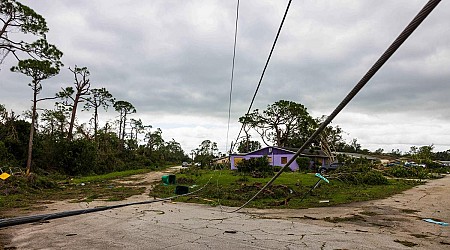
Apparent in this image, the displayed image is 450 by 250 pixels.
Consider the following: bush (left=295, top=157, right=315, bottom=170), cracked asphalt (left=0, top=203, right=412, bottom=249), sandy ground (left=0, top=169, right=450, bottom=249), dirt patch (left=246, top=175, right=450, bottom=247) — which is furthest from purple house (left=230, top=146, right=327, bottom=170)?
cracked asphalt (left=0, top=203, right=412, bottom=249)

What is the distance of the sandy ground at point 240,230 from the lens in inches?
222

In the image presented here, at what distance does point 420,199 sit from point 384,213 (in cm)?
478

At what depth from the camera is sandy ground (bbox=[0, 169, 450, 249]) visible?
5.64 m

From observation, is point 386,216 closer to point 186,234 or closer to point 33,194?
point 186,234

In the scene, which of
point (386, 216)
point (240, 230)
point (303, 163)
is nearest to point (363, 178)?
point (386, 216)

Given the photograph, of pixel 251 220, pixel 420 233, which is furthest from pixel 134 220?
pixel 420 233

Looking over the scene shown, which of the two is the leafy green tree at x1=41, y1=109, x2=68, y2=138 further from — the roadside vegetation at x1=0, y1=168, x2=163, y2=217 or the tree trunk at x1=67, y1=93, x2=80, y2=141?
the roadside vegetation at x1=0, y1=168, x2=163, y2=217

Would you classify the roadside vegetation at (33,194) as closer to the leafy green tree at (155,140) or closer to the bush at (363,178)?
the bush at (363,178)

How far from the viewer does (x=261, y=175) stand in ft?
75.3

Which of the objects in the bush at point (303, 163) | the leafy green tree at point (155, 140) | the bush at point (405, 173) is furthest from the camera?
the leafy green tree at point (155, 140)

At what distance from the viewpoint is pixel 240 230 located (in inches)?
270

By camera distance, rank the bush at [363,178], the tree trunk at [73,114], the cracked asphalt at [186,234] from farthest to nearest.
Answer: the tree trunk at [73,114]
the bush at [363,178]
the cracked asphalt at [186,234]

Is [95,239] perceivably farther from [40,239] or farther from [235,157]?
[235,157]

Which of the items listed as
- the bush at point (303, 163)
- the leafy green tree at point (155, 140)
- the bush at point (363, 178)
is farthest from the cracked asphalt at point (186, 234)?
the leafy green tree at point (155, 140)
